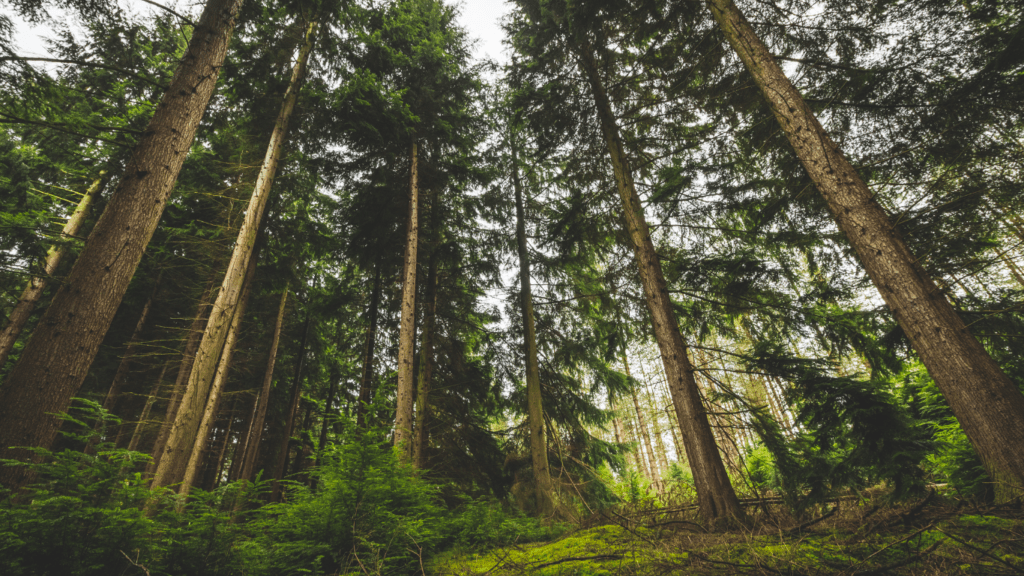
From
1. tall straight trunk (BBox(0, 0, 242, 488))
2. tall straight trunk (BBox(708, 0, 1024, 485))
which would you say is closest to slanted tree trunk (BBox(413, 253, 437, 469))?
tall straight trunk (BBox(0, 0, 242, 488))

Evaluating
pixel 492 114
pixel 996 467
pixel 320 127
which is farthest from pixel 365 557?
pixel 492 114

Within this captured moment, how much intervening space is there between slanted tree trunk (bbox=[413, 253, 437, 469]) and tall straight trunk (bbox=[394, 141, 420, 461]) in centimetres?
78

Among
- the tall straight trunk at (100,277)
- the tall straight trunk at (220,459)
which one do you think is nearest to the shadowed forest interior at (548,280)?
the tall straight trunk at (100,277)

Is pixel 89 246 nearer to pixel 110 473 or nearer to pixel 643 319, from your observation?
pixel 110 473

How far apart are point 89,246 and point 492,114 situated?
1069cm

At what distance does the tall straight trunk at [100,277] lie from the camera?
101 inches

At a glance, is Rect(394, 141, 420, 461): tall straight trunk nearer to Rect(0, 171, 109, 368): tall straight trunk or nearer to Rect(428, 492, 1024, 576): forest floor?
Rect(428, 492, 1024, 576): forest floor

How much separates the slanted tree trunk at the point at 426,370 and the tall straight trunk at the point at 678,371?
5.58m

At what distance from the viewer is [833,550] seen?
2203 mm

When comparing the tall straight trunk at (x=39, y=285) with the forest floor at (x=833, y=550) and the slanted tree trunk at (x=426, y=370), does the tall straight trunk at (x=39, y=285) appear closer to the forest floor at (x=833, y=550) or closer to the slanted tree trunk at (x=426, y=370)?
the slanted tree trunk at (x=426, y=370)

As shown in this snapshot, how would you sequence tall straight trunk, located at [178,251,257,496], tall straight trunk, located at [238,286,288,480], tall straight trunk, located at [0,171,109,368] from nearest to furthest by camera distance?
1. tall straight trunk, located at [178,251,257,496]
2. tall straight trunk, located at [0,171,109,368]
3. tall straight trunk, located at [238,286,288,480]

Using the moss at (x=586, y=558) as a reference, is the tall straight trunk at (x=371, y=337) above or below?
Answer: above

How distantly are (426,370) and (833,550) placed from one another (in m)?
8.41

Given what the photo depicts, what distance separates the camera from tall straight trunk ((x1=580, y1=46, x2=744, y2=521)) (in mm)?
4523
